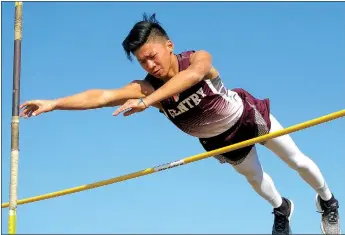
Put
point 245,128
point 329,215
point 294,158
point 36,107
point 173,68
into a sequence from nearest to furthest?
point 36,107
point 173,68
point 245,128
point 294,158
point 329,215

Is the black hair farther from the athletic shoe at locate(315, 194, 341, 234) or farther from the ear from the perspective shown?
the athletic shoe at locate(315, 194, 341, 234)

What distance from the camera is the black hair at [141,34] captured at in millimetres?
5410

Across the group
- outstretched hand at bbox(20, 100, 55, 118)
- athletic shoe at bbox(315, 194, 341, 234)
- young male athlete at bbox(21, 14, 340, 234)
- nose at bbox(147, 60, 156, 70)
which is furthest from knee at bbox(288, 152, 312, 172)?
outstretched hand at bbox(20, 100, 55, 118)

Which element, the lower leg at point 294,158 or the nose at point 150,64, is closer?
the nose at point 150,64

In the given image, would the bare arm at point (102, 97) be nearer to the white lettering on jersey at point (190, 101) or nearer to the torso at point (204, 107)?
the torso at point (204, 107)

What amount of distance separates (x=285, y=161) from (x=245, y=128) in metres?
0.58

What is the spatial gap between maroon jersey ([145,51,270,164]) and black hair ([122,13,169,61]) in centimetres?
30

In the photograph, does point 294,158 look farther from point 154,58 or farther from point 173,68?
point 154,58

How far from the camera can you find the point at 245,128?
19.6ft

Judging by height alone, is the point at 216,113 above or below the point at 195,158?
above

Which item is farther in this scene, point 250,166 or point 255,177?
point 255,177

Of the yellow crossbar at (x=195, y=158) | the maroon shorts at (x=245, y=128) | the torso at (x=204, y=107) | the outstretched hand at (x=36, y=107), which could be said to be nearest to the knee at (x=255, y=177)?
the maroon shorts at (x=245, y=128)

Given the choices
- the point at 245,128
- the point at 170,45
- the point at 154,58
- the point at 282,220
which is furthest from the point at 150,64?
the point at 282,220

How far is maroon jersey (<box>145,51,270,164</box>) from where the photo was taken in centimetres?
564
